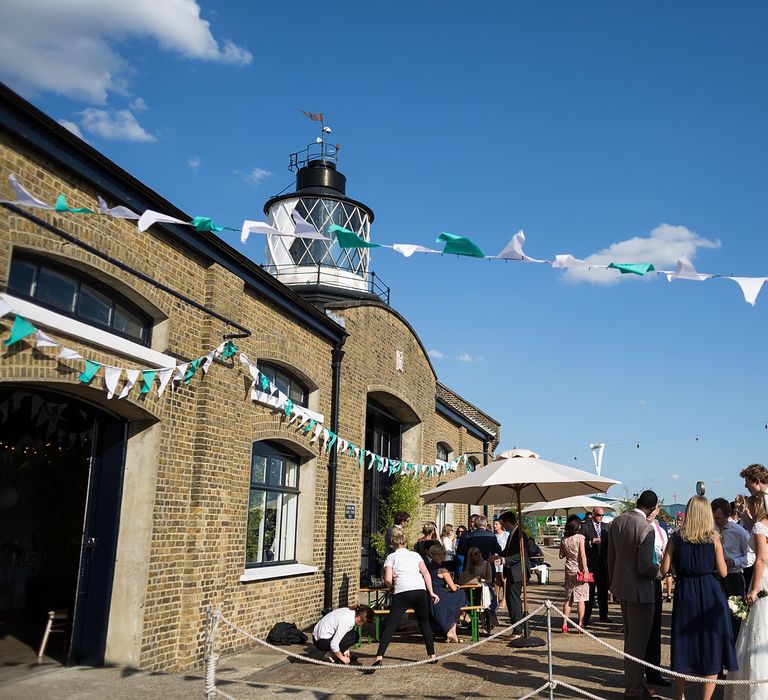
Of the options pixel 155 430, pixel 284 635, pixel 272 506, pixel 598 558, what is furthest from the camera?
pixel 598 558

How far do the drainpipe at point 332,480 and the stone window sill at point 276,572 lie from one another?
462 mm

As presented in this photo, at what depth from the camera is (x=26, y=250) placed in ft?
19.6

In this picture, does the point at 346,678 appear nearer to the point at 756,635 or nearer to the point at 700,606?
the point at 700,606

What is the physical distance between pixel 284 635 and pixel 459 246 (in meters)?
5.88

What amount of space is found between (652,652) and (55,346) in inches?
249

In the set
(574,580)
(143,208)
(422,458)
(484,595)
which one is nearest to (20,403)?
(143,208)

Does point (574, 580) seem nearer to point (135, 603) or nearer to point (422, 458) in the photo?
point (135, 603)

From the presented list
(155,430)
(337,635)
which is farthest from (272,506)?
(155,430)

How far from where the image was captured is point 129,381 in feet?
22.8

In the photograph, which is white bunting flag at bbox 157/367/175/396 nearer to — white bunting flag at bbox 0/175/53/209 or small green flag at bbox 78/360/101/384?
small green flag at bbox 78/360/101/384

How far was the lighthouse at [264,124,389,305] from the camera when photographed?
16.3m

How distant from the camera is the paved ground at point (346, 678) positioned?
6430mm

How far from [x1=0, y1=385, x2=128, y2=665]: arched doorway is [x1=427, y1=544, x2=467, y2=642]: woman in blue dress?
4.05 metres

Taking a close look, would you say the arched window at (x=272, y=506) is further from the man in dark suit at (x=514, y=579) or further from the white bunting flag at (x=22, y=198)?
the white bunting flag at (x=22, y=198)
